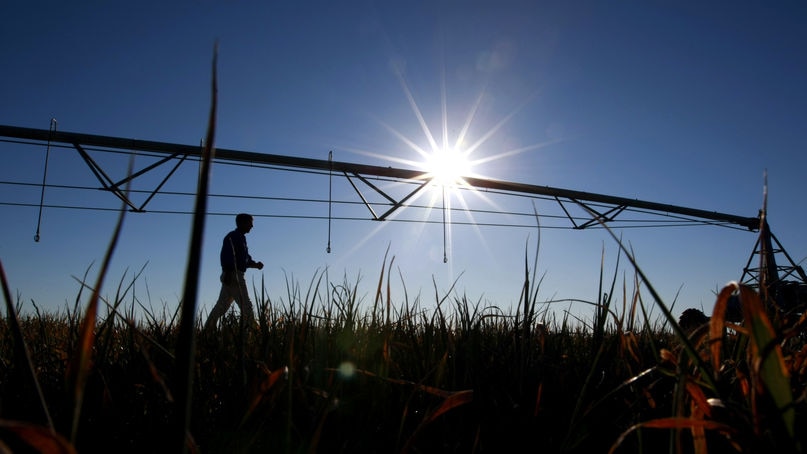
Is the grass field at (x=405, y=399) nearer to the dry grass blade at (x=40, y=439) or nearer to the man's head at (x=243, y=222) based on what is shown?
the dry grass blade at (x=40, y=439)

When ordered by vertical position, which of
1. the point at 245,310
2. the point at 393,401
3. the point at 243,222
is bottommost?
the point at 393,401

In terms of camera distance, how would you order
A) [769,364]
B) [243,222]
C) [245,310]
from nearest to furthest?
1. [769,364]
2. [245,310]
3. [243,222]

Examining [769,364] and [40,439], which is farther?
[769,364]

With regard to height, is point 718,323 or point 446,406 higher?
point 718,323

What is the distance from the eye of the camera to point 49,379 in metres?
1.96

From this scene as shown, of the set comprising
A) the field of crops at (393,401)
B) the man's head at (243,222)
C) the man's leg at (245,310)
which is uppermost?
the man's head at (243,222)

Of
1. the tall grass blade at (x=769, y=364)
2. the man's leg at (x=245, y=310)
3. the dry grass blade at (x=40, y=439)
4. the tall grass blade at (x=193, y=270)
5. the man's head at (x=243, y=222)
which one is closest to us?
the tall grass blade at (x=193, y=270)

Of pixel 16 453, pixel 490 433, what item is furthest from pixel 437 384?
pixel 16 453

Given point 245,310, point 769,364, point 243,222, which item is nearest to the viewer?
point 769,364

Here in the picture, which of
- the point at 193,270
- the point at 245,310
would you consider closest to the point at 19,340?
the point at 193,270

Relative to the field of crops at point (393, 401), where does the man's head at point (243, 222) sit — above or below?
above

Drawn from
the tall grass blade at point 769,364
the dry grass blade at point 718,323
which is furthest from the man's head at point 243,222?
the tall grass blade at point 769,364

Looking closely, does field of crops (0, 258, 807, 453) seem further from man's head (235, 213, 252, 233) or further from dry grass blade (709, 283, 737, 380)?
man's head (235, 213, 252, 233)

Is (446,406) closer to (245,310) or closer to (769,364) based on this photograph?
(769,364)
